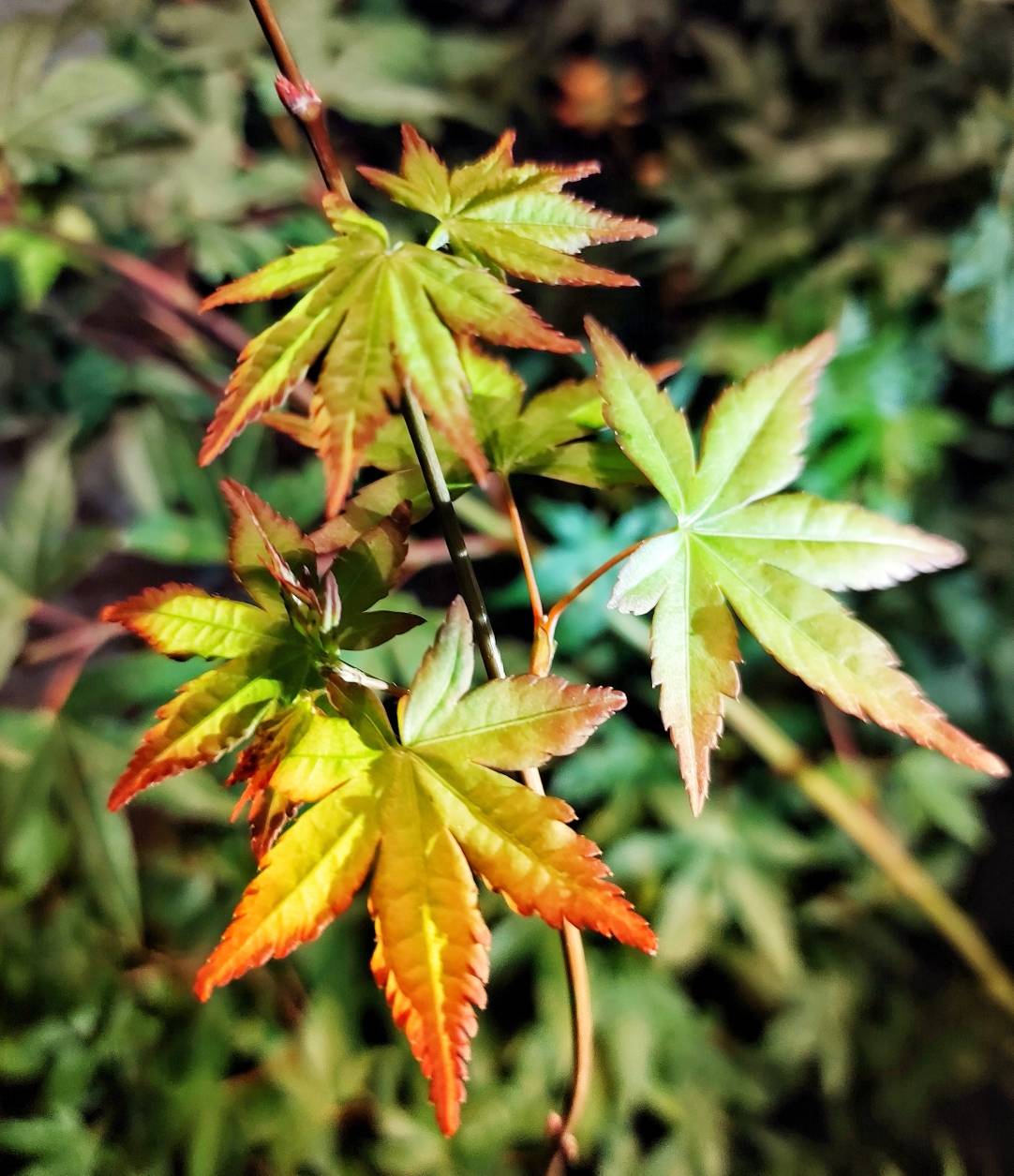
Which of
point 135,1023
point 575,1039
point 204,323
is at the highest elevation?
point 204,323

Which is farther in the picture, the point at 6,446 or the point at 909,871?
the point at 6,446

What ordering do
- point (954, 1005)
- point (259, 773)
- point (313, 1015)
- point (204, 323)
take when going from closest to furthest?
point (259, 773) < point (313, 1015) < point (954, 1005) < point (204, 323)

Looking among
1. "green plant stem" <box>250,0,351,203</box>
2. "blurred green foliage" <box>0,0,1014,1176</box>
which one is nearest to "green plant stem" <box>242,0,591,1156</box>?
"green plant stem" <box>250,0,351,203</box>

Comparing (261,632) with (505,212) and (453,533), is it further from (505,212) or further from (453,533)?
(505,212)

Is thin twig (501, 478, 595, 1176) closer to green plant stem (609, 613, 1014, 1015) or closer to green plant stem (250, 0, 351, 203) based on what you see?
green plant stem (250, 0, 351, 203)

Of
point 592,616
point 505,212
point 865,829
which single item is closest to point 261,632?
point 505,212

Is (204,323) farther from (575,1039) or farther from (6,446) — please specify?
(575,1039)

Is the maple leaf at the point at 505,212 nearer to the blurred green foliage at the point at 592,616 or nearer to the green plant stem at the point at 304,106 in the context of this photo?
the green plant stem at the point at 304,106

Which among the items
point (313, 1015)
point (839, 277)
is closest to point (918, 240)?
point (839, 277)
